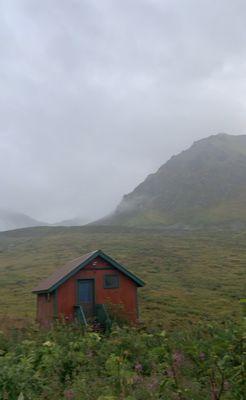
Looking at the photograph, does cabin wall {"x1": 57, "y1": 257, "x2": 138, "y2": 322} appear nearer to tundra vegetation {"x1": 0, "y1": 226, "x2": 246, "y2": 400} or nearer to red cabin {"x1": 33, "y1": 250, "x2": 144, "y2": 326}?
red cabin {"x1": 33, "y1": 250, "x2": 144, "y2": 326}

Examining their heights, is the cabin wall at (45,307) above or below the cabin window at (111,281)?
below

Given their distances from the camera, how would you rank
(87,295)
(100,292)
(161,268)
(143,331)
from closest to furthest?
(143,331) → (87,295) → (100,292) → (161,268)

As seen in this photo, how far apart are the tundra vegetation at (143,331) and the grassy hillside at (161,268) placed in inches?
5.1

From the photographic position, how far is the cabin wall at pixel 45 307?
3212 cm

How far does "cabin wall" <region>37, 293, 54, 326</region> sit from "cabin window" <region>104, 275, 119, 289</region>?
3624mm

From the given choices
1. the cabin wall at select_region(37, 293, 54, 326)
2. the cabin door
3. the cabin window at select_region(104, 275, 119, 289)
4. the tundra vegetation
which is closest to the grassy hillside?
the tundra vegetation

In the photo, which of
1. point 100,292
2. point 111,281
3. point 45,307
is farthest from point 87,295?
point 45,307

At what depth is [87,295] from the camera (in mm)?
32969

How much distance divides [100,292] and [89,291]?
702mm

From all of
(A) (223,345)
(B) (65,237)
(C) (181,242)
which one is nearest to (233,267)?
(C) (181,242)

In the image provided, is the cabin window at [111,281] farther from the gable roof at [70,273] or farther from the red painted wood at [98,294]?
the gable roof at [70,273]

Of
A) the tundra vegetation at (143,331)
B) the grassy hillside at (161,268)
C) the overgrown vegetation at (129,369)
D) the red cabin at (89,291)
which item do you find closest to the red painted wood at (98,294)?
the red cabin at (89,291)

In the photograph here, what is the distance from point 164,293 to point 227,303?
7.79 m

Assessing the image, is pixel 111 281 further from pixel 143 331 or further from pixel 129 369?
pixel 129 369
